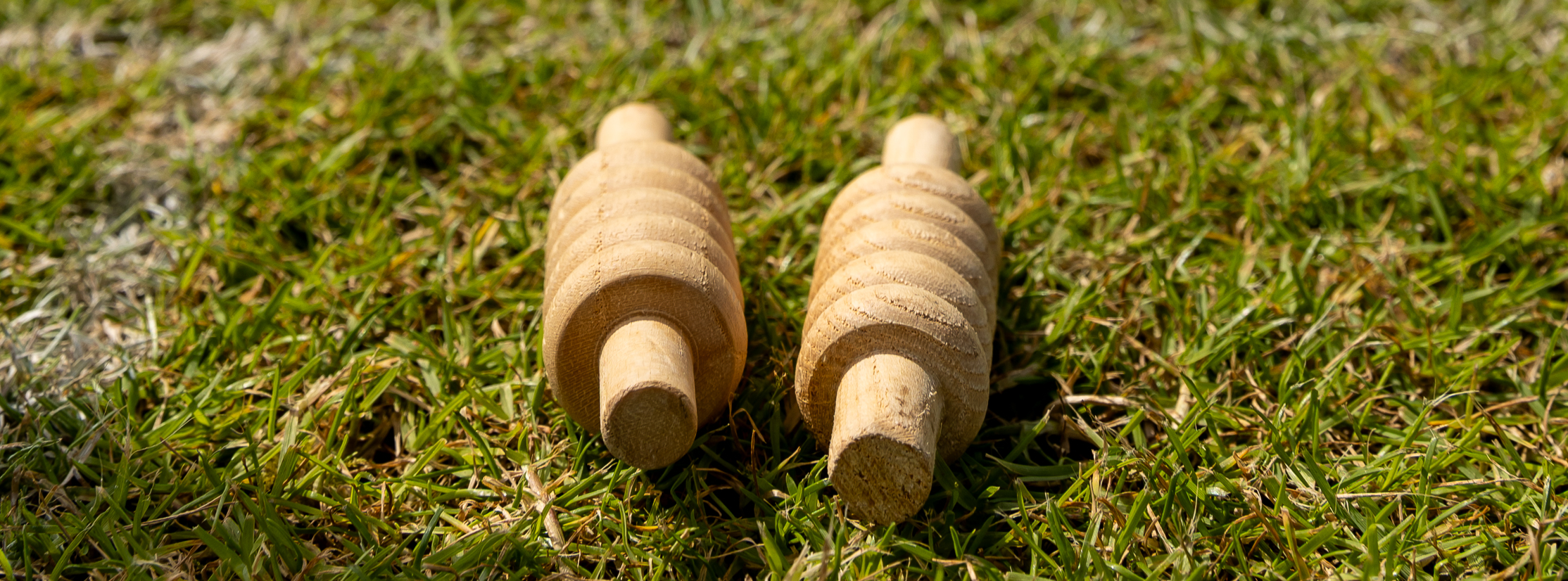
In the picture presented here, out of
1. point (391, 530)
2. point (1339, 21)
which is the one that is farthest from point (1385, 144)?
point (391, 530)

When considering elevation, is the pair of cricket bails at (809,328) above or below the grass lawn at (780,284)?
above

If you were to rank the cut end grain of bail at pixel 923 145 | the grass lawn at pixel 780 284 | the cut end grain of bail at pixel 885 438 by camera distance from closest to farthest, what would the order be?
the cut end grain of bail at pixel 885 438
the grass lawn at pixel 780 284
the cut end grain of bail at pixel 923 145

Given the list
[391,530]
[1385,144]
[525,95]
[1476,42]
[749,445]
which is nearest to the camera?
[391,530]

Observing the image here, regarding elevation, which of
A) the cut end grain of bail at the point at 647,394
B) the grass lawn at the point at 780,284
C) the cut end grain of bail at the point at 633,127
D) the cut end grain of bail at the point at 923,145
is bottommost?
the grass lawn at the point at 780,284

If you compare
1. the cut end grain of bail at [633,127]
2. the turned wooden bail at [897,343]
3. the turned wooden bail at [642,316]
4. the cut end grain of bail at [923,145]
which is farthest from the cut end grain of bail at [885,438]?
the cut end grain of bail at [633,127]

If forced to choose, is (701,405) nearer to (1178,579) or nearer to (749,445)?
(749,445)

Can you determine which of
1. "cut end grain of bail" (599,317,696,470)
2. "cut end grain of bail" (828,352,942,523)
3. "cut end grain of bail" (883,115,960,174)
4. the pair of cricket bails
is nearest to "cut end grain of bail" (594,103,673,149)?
the pair of cricket bails

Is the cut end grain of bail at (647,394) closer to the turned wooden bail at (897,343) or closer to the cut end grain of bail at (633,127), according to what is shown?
the turned wooden bail at (897,343)

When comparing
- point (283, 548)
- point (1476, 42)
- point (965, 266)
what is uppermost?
point (965, 266)
